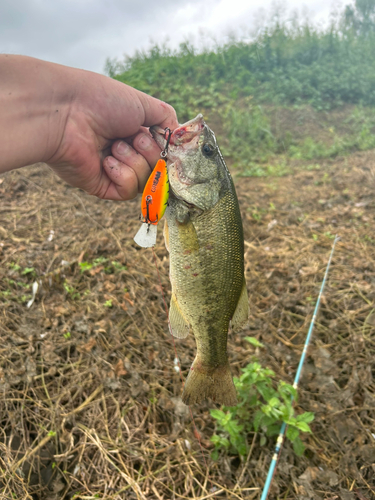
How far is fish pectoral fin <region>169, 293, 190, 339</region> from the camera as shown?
191 centimetres

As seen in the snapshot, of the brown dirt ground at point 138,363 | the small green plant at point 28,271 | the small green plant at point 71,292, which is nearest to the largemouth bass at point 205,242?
the brown dirt ground at point 138,363

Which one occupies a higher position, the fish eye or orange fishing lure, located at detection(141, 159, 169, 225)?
the fish eye

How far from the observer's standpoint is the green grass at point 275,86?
924 centimetres

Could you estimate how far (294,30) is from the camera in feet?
40.9

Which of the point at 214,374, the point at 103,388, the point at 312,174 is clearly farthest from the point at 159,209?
the point at 312,174

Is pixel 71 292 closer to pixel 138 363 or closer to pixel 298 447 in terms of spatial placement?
pixel 138 363

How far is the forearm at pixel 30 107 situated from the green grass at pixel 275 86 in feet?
21.3

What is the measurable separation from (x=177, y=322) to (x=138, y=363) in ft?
4.69

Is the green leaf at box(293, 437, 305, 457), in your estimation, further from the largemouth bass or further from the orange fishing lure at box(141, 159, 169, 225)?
the orange fishing lure at box(141, 159, 169, 225)

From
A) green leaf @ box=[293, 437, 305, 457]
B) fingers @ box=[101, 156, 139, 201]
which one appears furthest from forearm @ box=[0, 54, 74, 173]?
green leaf @ box=[293, 437, 305, 457]

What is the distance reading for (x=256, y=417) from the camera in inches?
98.4

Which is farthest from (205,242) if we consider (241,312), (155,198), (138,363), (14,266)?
(14,266)

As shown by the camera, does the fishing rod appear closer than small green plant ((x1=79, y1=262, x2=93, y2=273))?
Yes

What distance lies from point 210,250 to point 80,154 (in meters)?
1.01
